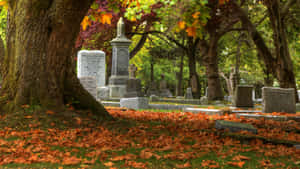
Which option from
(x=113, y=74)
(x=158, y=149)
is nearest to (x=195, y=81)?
(x=113, y=74)

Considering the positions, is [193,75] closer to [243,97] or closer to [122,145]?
[243,97]

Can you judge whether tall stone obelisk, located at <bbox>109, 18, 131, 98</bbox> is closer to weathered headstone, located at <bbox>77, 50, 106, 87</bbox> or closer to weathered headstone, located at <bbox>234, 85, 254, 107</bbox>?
weathered headstone, located at <bbox>77, 50, 106, 87</bbox>

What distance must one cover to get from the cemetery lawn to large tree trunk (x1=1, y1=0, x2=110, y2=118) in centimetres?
37

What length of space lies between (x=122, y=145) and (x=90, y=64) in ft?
50.0

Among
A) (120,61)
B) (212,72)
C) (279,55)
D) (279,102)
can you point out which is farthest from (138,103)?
(212,72)

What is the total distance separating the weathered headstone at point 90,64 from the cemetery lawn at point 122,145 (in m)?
13.2

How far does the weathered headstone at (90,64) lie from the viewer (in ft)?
63.9

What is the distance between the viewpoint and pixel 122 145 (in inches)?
193

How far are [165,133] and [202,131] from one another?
32.7 inches

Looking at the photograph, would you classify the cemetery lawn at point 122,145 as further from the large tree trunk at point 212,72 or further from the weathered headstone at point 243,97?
the large tree trunk at point 212,72

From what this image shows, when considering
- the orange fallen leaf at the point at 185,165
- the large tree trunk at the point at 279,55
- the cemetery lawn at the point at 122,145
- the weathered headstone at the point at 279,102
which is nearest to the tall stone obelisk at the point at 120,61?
the large tree trunk at the point at 279,55

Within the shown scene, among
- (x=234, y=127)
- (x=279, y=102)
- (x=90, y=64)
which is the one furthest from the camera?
(x=90, y=64)

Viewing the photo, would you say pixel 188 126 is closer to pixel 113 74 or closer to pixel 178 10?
pixel 178 10

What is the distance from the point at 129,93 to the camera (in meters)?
17.9
